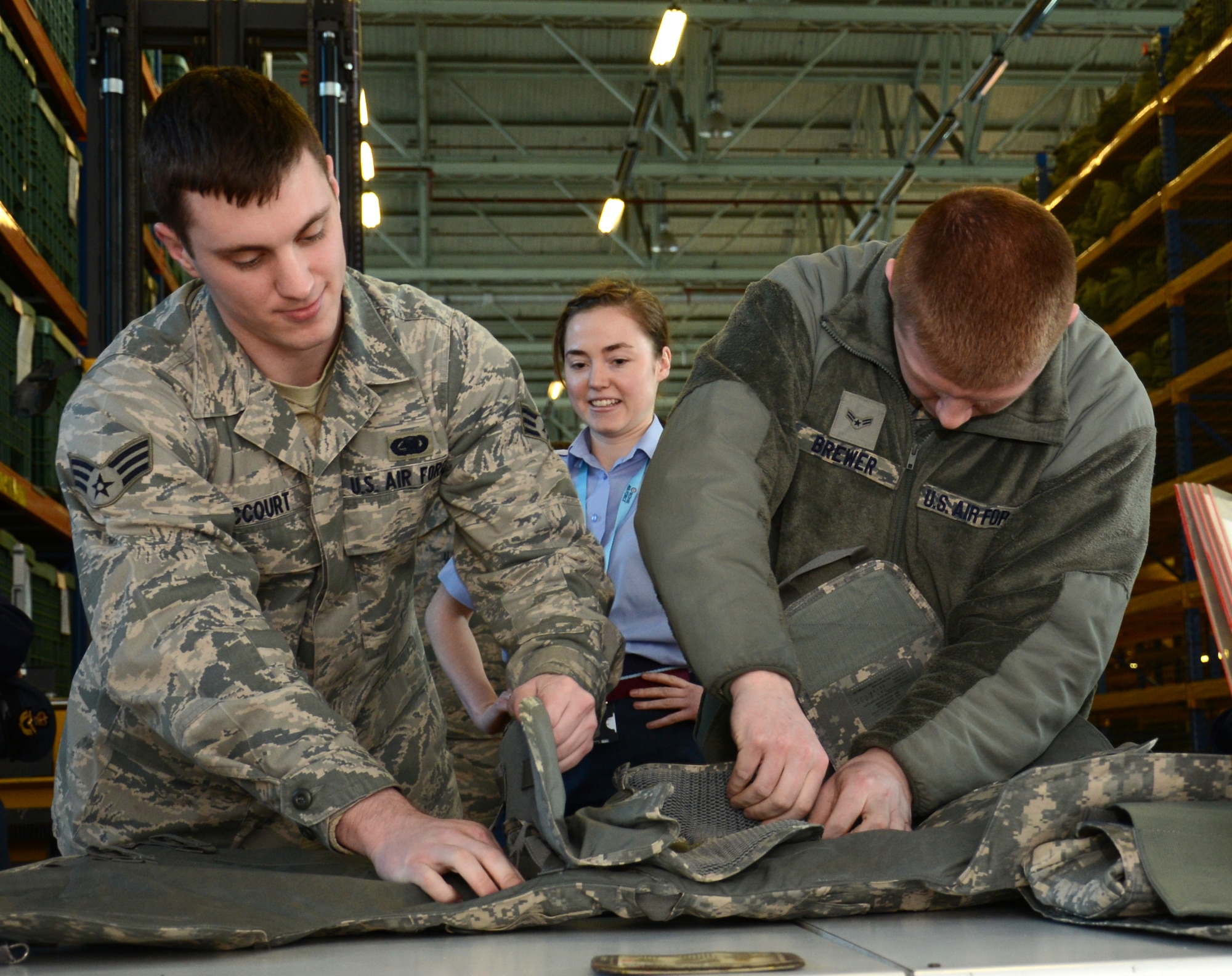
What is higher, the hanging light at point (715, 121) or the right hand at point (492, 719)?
the hanging light at point (715, 121)

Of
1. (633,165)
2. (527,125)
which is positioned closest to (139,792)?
(633,165)

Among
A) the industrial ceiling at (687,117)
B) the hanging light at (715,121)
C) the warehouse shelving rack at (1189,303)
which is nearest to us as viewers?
the warehouse shelving rack at (1189,303)

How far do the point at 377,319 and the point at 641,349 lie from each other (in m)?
1.01

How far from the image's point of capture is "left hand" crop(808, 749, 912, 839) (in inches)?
50.1

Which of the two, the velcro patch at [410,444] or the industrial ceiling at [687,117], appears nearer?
the velcro patch at [410,444]

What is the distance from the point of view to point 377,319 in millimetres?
1656

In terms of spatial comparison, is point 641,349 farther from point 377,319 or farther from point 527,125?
point 527,125

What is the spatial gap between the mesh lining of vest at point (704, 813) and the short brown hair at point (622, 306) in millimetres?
1391

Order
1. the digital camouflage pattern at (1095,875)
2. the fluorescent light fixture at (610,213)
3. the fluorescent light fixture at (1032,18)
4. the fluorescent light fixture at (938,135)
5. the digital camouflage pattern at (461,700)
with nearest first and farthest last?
the digital camouflage pattern at (1095,875), the digital camouflage pattern at (461,700), the fluorescent light fixture at (1032,18), the fluorescent light fixture at (938,135), the fluorescent light fixture at (610,213)

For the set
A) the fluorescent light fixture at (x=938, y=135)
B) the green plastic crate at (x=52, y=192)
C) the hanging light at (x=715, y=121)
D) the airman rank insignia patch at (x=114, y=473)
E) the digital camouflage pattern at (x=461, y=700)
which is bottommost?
the digital camouflage pattern at (x=461, y=700)

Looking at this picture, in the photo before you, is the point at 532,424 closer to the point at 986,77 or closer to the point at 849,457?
the point at 849,457

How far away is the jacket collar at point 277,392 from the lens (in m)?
1.50

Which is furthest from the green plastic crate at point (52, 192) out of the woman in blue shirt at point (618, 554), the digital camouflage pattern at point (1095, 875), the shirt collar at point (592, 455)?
the digital camouflage pattern at point (1095, 875)

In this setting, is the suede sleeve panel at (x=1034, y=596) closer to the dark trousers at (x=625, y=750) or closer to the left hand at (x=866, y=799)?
the left hand at (x=866, y=799)
